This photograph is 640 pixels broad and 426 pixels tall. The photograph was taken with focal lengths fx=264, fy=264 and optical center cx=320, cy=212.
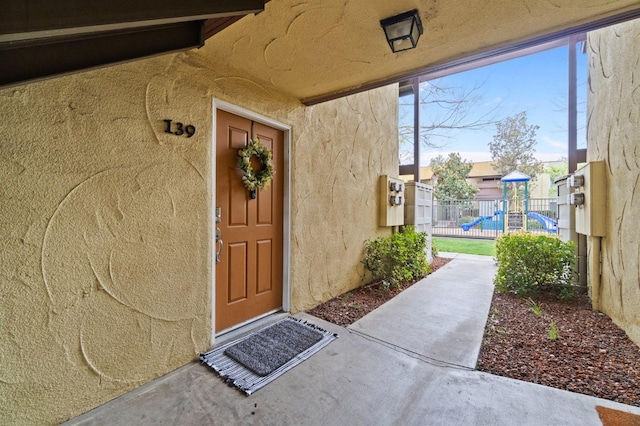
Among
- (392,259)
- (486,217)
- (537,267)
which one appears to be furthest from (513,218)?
(392,259)

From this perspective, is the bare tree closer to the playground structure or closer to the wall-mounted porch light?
the playground structure

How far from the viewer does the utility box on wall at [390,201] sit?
5.07 m

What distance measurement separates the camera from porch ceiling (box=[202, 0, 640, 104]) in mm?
1732

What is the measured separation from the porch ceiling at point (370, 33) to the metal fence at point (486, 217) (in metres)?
9.39

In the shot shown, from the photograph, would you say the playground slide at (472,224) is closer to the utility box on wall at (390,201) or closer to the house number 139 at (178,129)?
the utility box on wall at (390,201)

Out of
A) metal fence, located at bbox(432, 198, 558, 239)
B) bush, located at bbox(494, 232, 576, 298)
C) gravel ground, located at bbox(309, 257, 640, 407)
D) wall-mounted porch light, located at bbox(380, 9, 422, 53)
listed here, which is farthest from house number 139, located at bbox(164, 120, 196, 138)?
metal fence, located at bbox(432, 198, 558, 239)

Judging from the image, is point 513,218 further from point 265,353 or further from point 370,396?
point 265,353

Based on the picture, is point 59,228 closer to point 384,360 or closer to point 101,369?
point 101,369

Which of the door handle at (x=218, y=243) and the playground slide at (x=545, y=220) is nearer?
the door handle at (x=218, y=243)

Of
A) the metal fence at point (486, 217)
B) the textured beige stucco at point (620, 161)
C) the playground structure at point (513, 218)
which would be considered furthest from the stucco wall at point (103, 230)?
the metal fence at point (486, 217)

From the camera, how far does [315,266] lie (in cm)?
363

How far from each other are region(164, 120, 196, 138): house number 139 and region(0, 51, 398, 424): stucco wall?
39 millimetres

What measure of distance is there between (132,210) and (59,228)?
401 mm

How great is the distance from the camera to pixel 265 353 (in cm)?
239
